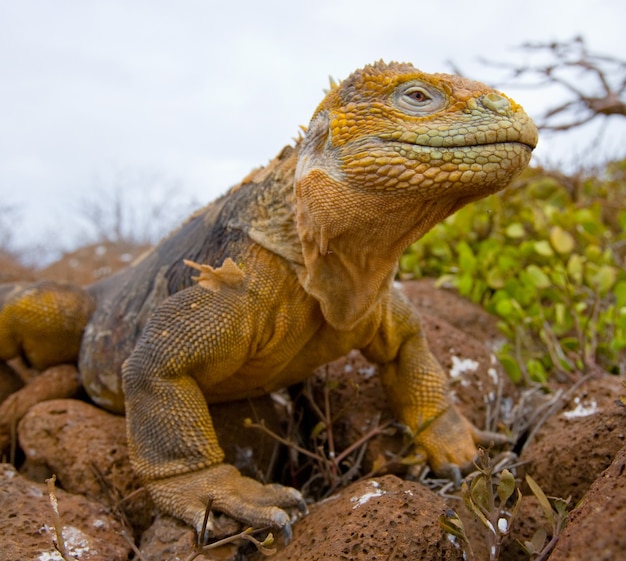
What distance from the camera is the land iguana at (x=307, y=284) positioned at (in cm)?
231

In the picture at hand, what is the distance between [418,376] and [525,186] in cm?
419

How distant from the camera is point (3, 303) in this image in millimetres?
4008

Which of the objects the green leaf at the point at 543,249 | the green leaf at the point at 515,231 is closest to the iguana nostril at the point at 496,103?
the green leaf at the point at 543,249

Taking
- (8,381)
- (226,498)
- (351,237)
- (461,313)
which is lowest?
(8,381)

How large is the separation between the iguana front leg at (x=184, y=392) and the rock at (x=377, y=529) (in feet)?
1.03

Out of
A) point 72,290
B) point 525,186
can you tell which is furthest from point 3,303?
point 525,186

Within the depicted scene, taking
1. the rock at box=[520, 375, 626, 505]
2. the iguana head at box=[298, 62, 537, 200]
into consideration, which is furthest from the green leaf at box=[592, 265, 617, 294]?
the iguana head at box=[298, 62, 537, 200]

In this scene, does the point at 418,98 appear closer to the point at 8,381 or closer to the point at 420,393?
the point at 420,393

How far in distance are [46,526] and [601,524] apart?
2.04m

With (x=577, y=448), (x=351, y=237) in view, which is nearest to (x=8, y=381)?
(x=351, y=237)

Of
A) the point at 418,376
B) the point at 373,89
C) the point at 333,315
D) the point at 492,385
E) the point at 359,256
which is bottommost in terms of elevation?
the point at 492,385

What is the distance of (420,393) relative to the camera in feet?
11.0

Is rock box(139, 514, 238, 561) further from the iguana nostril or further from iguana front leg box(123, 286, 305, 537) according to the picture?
the iguana nostril

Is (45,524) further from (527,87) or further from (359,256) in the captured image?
(527,87)
